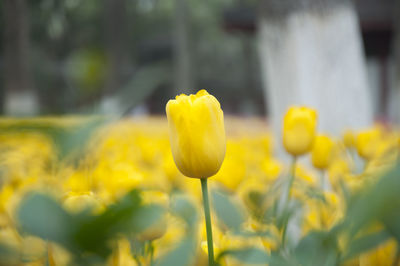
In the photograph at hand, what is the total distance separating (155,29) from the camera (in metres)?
22.6

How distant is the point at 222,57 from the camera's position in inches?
917

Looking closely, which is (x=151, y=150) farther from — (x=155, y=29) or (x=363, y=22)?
(x=155, y=29)

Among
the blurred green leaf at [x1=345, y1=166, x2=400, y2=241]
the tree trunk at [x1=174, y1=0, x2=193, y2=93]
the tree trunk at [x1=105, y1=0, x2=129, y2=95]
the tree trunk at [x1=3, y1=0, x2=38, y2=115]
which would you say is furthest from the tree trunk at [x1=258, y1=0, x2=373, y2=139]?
the tree trunk at [x1=105, y1=0, x2=129, y2=95]

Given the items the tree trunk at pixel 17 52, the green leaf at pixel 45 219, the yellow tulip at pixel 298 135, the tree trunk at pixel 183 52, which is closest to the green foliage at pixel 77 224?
the green leaf at pixel 45 219

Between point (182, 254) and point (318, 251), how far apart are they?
0.45ft

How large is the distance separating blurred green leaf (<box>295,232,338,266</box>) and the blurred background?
0.19 metres

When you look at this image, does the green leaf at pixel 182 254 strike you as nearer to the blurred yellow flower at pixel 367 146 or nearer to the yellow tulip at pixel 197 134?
the yellow tulip at pixel 197 134

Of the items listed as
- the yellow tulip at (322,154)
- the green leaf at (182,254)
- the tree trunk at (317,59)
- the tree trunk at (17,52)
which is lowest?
the green leaf at (182,254)

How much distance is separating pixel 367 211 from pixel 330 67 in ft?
6.43

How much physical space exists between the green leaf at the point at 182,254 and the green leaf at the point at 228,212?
19cm

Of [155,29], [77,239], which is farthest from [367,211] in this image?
[155,29]

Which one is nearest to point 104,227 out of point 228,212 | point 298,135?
point 228,212

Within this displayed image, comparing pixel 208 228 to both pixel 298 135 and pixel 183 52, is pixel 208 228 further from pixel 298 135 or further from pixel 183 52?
pixel 183 52

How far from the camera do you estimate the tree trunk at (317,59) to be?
2.01 m
